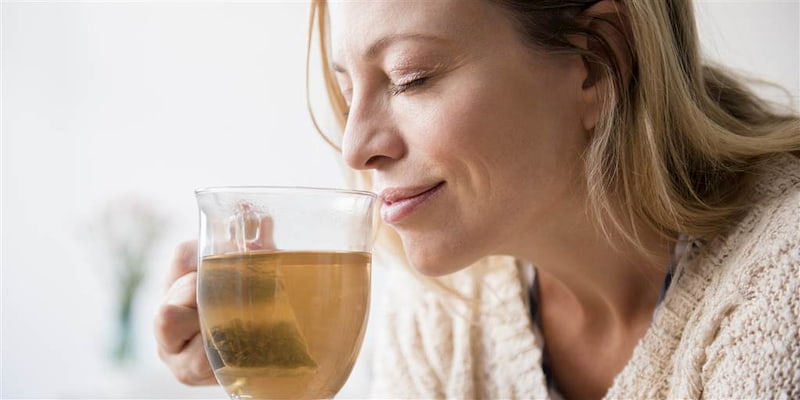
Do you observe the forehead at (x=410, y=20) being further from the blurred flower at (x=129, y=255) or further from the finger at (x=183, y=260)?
the blurred flower at (x=129, y=255)

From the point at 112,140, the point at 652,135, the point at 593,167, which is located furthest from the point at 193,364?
the point at 112,140

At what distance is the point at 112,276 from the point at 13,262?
42 centimetres

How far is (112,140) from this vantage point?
3.45 m

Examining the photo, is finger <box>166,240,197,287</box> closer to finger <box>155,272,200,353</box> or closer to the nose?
finger <box>155,272,200,353</box>

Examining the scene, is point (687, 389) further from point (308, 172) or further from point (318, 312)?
point (308, 172)

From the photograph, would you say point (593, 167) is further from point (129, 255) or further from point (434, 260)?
point (129, 255)

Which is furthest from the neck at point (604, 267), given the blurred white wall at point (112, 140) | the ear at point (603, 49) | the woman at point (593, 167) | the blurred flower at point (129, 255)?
the blurred flower at point (129, 255)

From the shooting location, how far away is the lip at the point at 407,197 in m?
1.35

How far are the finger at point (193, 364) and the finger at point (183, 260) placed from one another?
12 cm

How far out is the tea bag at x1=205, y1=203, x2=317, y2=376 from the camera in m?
0.94

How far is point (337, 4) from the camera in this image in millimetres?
1410

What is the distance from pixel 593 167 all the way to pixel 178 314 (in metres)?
0.79

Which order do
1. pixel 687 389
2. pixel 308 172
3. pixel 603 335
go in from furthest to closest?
1. pixel 308 172
2. pixel 603 335
3. pixel 687 389

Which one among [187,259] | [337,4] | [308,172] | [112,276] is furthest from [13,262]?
[337,4]
